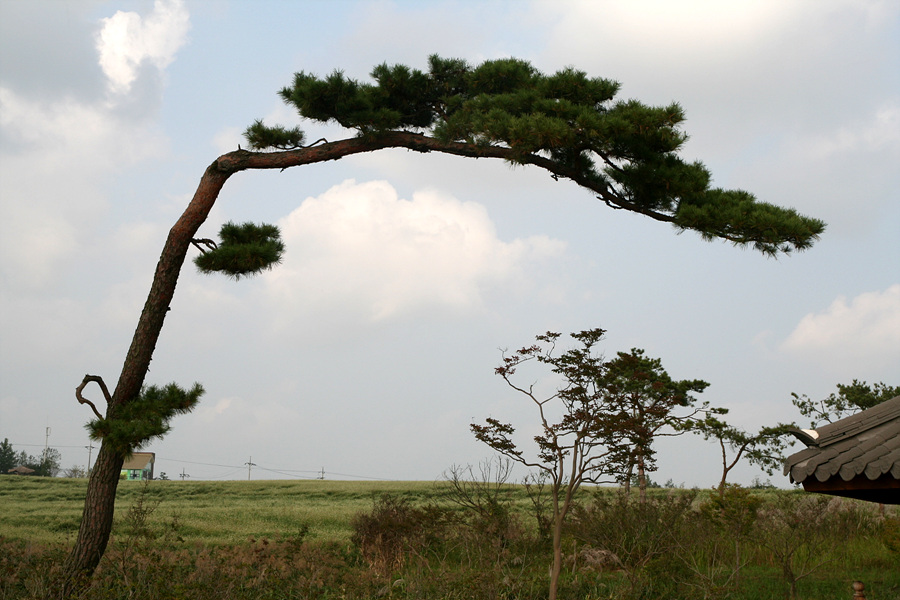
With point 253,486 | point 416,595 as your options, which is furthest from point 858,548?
point 253,486

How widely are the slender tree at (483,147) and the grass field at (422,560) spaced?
1.40 m

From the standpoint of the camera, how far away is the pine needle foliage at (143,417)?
6.57 metres

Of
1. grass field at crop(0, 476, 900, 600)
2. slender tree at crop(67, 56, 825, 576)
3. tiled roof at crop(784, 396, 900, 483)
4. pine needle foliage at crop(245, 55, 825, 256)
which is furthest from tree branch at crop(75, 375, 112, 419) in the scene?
tiled roof at crop(784, 396, 900, 483)

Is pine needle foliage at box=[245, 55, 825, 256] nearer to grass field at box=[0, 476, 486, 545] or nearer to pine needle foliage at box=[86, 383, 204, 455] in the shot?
pine needle foliage at box=[86, 383, 204, 455]

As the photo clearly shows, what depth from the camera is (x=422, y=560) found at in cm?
1118

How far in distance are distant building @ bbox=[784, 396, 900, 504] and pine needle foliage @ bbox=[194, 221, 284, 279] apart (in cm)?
542

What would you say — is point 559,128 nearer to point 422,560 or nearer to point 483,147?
point 483,147

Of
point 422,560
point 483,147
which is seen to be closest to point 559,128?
point 483,147

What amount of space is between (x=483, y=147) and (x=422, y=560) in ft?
22.2

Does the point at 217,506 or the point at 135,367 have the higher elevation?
the point at 135,367

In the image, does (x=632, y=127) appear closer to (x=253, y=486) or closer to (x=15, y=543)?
(x=15, y=543)

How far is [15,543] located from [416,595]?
339 inches

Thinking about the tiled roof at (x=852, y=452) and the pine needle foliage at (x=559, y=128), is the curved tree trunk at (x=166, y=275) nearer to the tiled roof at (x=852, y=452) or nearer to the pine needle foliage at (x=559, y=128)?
the pine needle foliage at (x=559, y=128)

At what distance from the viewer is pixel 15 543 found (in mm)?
12281
